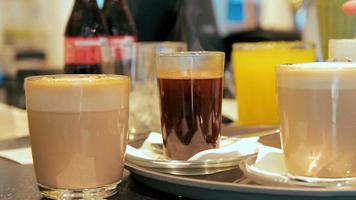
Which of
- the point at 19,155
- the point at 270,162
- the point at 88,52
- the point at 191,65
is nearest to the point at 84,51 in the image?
the point at 88,52

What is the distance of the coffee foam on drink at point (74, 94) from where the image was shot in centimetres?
57

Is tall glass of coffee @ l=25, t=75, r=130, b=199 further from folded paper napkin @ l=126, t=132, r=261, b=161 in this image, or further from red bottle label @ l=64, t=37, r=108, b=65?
red bottle label @ l=64, t=37, r=108, b=65

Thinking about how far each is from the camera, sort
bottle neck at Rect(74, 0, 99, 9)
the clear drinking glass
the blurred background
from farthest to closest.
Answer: the blurred background < bottle neck at Rect(74, 0, 99, 9) < the clear drinking glass

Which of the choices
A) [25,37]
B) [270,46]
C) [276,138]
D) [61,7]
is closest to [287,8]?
[61,7]

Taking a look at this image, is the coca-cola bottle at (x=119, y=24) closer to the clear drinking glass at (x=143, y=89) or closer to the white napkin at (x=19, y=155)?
the clear drinking glass at (x=143, y=89)

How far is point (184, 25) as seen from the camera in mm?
1453

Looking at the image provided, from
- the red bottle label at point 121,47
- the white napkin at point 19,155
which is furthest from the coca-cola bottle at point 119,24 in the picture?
the white napkin at point 19,155

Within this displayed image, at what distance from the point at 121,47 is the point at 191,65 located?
0.39 meters

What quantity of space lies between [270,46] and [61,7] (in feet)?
6.40

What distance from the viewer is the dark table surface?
1.94 feet

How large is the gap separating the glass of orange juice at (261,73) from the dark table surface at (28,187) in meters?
0.45

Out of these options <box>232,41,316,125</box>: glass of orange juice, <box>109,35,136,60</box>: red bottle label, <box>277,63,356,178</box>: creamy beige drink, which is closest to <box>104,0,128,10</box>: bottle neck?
<box>109,35,136,60</box>: red bottle label

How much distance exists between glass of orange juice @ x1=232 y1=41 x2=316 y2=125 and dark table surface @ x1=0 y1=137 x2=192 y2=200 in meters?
0.45

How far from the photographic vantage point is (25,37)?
3.00 metres
